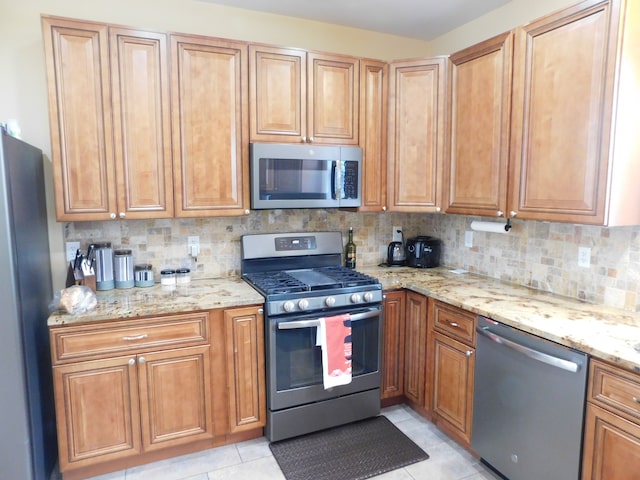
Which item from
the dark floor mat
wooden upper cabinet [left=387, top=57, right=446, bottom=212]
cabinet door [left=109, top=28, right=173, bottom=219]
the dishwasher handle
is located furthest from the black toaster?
cabinet door [left=109, top=28, right=173, bottom=219]

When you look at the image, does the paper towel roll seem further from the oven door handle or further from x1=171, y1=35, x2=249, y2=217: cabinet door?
x1=171, y1=35, x2=249, y2=217: cabinet door

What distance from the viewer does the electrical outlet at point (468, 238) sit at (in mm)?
3020

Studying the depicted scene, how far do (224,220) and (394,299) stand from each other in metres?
1.26

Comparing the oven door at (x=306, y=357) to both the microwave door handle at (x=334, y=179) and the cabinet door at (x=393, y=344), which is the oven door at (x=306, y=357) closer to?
the cabinet door at (x=393, y=344)

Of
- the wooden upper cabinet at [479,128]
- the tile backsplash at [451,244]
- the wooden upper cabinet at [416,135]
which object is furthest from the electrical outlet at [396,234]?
the wooden upper cabinet at [479,128]

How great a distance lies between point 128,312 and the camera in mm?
2098

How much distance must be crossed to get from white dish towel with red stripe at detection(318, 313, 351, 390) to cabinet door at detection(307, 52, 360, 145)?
3.80 feet

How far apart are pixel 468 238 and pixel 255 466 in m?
2.06

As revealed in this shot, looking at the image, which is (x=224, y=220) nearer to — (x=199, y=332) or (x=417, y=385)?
(x=199, y=332)

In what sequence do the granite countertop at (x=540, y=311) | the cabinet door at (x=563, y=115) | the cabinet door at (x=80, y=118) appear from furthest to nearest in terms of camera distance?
the cabinet door at (x=80, y=118)
the cabinet door at (x=563, y=115)
the granite countertop at (x=540, y=311)

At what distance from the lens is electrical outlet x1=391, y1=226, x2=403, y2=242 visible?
133 inches

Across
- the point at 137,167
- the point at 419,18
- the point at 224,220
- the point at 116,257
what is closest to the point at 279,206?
the point at 224,220

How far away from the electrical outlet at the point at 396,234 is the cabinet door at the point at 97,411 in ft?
6.85

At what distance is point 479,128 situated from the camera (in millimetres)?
2496
